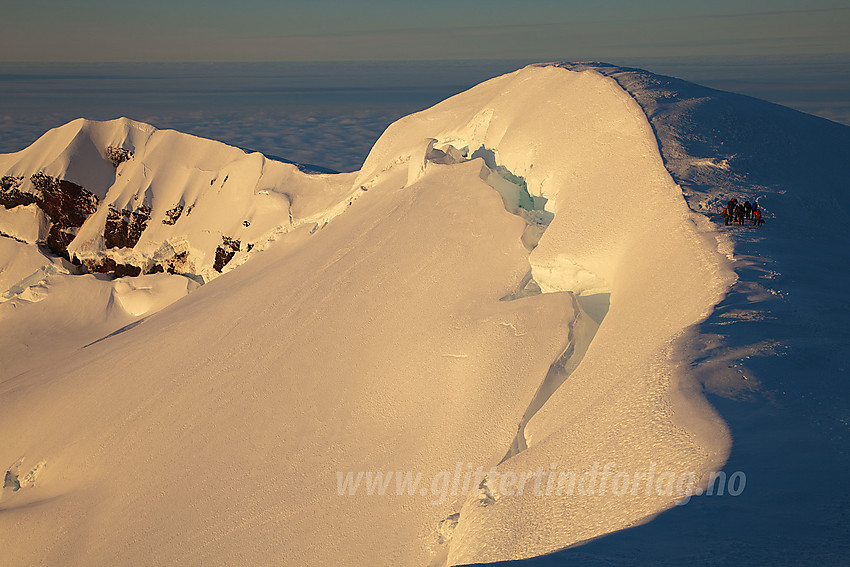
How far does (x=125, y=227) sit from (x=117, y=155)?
18.6 feet

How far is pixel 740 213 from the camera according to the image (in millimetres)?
9523

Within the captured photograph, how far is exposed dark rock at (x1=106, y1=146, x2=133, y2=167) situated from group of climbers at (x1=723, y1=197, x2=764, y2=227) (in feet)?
118

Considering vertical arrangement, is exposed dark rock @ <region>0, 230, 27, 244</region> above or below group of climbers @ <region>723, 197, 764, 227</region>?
below

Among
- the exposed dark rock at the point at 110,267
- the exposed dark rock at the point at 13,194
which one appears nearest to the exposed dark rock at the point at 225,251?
the exposed dark rock at the point at 110,267

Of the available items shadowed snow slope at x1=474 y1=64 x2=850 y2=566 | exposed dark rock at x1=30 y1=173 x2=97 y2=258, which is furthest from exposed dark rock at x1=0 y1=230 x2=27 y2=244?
shadowed snow slope at x1=474 y1=64 x2=850 y2=566

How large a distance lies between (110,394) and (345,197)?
10873mm

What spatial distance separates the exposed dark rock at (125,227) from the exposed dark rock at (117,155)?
→ 430 cm

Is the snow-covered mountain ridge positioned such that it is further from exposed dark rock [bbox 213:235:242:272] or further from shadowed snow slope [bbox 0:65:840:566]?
shadowed snow slope [bbox 0:65:840:566]

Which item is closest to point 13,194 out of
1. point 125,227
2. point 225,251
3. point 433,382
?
point 125,227

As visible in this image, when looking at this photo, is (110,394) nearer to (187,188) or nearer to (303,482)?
(303,482)

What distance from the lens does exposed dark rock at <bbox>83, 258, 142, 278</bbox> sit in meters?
32.5

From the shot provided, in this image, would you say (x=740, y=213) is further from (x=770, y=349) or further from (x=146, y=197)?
(x=146, y=197)

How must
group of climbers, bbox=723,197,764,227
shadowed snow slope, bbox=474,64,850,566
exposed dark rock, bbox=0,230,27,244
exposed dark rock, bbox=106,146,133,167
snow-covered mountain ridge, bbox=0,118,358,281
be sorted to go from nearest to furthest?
shadowed snow slope, bbox=474,64,850,566
group of climbers, bbox=723,197,764,227
snow-covered mountain ridge, bbox=0,118,358,281
exposed dark rock, bbox=0,230,27,244
exposed dark rock, bbox=106,146,133,167

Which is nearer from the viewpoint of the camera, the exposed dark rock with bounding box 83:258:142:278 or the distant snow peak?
the distant snow peak
